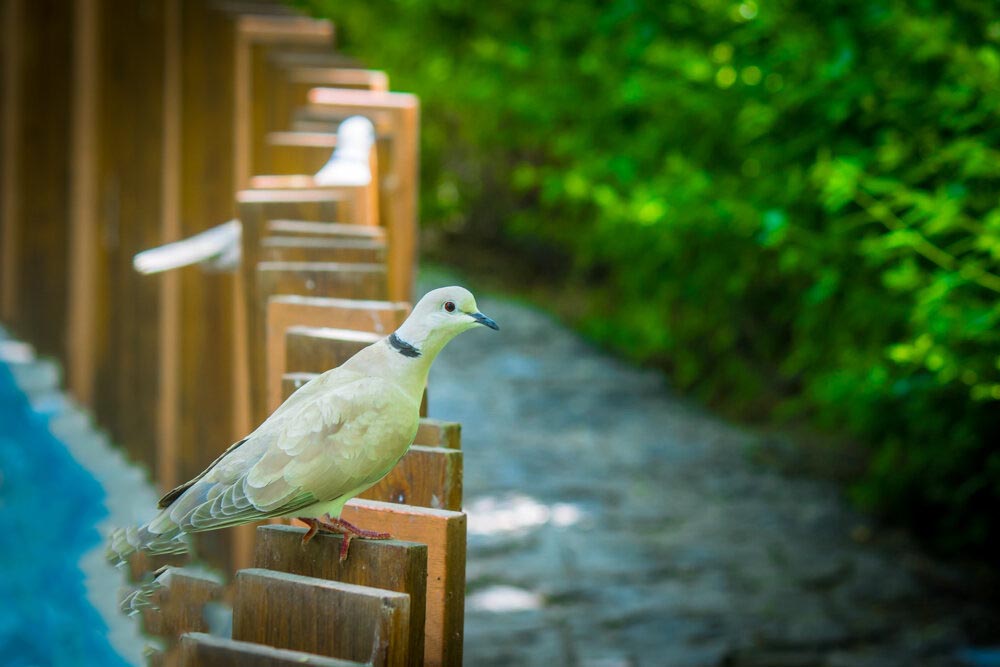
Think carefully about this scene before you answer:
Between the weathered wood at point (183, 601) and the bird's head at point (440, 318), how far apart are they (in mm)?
366

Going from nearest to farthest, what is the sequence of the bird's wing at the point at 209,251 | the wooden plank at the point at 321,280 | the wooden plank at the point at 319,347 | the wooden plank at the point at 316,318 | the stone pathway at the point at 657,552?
the wooden plank at the point at 319,347, the wooden plank at the point at 316,318, the wooden plank at the point at 321,280, the bird's wing at the point at 209,251, the stone pathway at the point at 657,552

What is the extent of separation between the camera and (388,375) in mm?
1283

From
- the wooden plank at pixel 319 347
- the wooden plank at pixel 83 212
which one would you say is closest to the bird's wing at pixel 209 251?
the wooden plank at pixel 319 347

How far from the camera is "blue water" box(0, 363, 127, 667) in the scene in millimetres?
2336

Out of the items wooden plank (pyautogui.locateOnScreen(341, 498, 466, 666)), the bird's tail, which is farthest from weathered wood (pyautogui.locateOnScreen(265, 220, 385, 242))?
the bird's tail

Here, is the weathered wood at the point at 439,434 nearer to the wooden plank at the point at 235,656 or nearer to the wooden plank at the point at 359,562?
the wooden plank at the point at 359,562

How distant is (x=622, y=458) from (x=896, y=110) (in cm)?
278

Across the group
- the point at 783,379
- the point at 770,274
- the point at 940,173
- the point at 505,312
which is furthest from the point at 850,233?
the point at 505,312

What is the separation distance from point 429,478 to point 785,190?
396 cm

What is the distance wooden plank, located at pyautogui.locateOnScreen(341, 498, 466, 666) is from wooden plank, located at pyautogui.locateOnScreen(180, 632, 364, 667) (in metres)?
0.32

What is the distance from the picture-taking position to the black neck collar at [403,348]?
4.17ft

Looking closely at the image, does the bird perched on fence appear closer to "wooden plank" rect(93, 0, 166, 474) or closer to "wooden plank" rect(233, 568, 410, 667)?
"wooden plank" rect(233, 568, 410, 667)

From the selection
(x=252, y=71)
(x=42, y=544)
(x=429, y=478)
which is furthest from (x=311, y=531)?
(x=252, y=71)

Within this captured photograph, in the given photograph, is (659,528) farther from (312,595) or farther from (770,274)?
(312,595)
